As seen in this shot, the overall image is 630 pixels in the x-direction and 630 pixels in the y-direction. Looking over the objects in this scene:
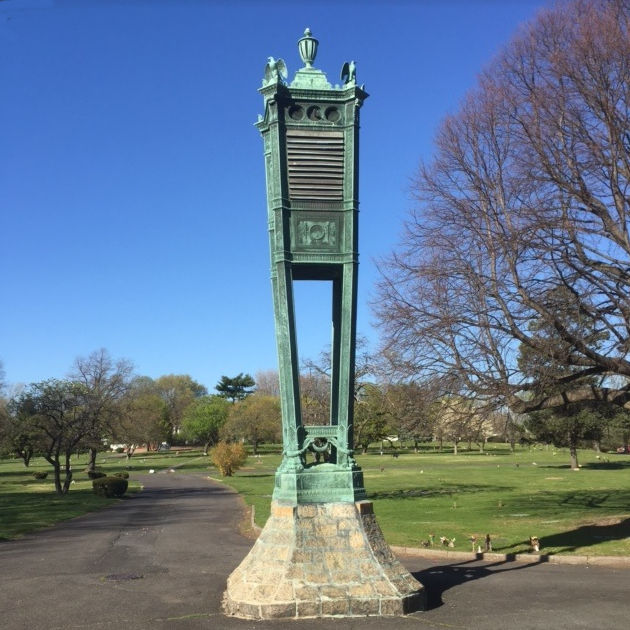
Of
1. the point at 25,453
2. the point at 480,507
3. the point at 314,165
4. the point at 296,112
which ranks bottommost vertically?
the point at 25,453

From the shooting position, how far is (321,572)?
7395mm

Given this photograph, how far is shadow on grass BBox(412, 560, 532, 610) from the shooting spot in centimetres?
867

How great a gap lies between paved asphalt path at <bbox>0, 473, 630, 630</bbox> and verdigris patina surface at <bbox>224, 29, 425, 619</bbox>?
666 millimetres

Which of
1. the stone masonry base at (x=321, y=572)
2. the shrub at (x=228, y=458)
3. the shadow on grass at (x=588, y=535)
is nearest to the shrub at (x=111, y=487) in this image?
the shrub at (x=228, y=458)

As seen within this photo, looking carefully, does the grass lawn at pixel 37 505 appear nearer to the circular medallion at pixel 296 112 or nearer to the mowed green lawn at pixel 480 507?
the mowed green lawn at pixel 480 507

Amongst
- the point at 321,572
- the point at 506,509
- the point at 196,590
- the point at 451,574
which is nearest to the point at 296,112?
the point at 321,572

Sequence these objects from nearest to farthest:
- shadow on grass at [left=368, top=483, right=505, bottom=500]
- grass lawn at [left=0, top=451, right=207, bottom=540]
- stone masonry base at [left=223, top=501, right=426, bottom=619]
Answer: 1. stone masonry base at [left=223, top=501, right=426, bottom=619]
2. grass lawn at [left=0, top=451, right=207, bottom=540]
3. shadow on grass at [left=368, top=483, right=505, bottom=500]

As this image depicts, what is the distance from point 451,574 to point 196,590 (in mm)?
3942

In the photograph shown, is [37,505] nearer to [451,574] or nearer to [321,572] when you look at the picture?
[451,574]

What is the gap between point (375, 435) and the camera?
51.3 metres

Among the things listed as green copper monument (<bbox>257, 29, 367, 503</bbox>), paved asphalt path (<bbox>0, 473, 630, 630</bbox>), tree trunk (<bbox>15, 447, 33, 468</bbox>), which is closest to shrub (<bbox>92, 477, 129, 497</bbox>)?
paved asphalt path (<bbox>0, 473, 630, 630</bbox>)

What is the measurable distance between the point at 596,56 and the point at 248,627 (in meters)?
11.3

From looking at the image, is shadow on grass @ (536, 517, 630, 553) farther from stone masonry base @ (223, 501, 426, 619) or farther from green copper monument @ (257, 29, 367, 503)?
green copper monument @ (257, 29, 367, 503)

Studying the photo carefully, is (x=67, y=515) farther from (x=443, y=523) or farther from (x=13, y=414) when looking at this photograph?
(x=13, y=414)
